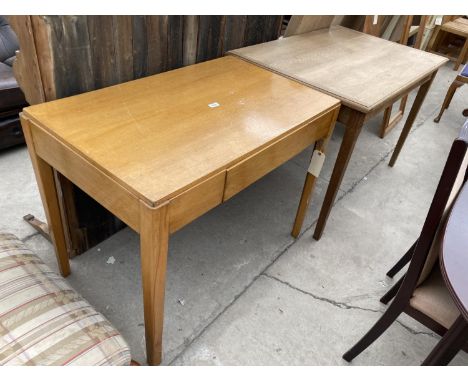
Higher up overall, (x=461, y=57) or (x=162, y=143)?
(x=162, y=143)

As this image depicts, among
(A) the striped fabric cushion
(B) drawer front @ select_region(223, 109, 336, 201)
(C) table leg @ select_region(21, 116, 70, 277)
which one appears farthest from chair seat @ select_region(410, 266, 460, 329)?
(C) table leg @ select_region(21, 116, 70, 277)

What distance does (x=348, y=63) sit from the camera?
1.71 meters

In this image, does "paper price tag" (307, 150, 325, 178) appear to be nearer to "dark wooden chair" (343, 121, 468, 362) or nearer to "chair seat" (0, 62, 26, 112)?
"dark wooden chair" (343, 121, 468, 362)

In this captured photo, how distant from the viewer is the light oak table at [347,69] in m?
1.43

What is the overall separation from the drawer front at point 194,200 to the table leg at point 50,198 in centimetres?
50

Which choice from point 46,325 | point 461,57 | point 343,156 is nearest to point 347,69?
point 343,156

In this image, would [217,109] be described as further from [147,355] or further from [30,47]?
[147,355]

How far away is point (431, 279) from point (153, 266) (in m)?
0.78

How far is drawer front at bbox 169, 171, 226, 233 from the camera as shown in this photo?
881 millimetres

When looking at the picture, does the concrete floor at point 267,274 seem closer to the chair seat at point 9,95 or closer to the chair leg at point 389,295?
the chair leg at point 389,295

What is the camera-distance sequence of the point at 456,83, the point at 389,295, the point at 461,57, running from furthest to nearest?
the point at 461,57 → the point at 456,83 → the point at 389,295

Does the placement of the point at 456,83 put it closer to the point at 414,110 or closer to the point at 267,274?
the point at 414,110

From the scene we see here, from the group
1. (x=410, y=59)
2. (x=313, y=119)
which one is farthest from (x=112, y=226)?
(x=410, y=59)

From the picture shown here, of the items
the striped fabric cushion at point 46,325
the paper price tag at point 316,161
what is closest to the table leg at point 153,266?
the striped fabric cushion at point 46,325
